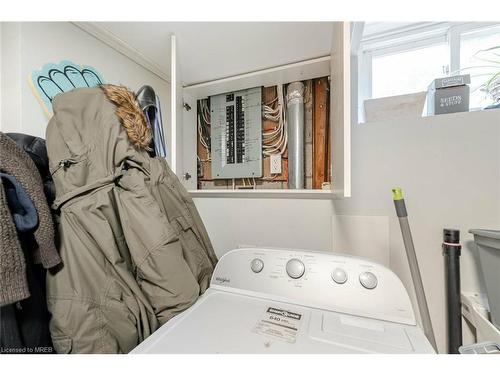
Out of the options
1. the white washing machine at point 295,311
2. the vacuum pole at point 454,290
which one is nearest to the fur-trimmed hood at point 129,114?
the white washing machine at point 295,311

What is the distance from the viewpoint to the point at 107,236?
0.54m

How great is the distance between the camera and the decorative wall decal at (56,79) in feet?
2.65

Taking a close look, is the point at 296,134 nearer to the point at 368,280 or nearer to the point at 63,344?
the point at 368,280

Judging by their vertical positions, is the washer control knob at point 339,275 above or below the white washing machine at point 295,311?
above

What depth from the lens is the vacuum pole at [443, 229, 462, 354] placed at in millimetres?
859

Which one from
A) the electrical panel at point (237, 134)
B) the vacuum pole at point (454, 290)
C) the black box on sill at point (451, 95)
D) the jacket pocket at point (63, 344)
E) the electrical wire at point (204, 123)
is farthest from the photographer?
the electrical wire at point (204, 123)

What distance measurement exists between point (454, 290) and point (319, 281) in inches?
26.9

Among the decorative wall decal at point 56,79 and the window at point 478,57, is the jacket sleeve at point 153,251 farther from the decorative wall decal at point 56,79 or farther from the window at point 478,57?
the window at point 478,57

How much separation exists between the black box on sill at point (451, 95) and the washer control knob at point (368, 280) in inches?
37.0

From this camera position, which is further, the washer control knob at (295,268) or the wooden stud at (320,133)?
the wooden stud at (320,133)

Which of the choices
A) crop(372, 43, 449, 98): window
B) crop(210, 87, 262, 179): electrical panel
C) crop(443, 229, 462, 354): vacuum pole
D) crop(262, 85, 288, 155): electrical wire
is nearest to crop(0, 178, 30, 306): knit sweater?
crop(210, 87, 262, 179): electrical panel
